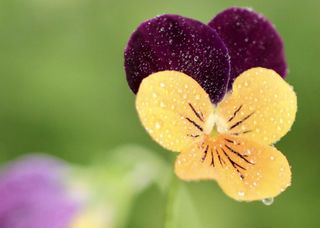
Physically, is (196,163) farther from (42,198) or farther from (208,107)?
(42,198)

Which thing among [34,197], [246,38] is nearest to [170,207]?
[246,38]

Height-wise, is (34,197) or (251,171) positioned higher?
(34,197)

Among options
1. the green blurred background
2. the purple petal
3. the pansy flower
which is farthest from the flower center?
the green blurred background

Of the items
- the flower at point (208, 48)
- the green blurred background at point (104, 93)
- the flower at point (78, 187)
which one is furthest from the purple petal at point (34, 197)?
the flower at point (208, 48)

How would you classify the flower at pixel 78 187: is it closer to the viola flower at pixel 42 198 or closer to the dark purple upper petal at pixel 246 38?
the viola flower at pixel 42 198

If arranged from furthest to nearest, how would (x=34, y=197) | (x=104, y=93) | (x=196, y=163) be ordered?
(x=104, y=93)
(x=34, y=197)
(x=196, y=163)

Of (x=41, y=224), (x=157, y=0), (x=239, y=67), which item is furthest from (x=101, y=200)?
(x=157, y=0)

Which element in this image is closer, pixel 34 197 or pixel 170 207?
pixel 170 207

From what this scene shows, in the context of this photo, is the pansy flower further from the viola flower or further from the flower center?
the viola flower
